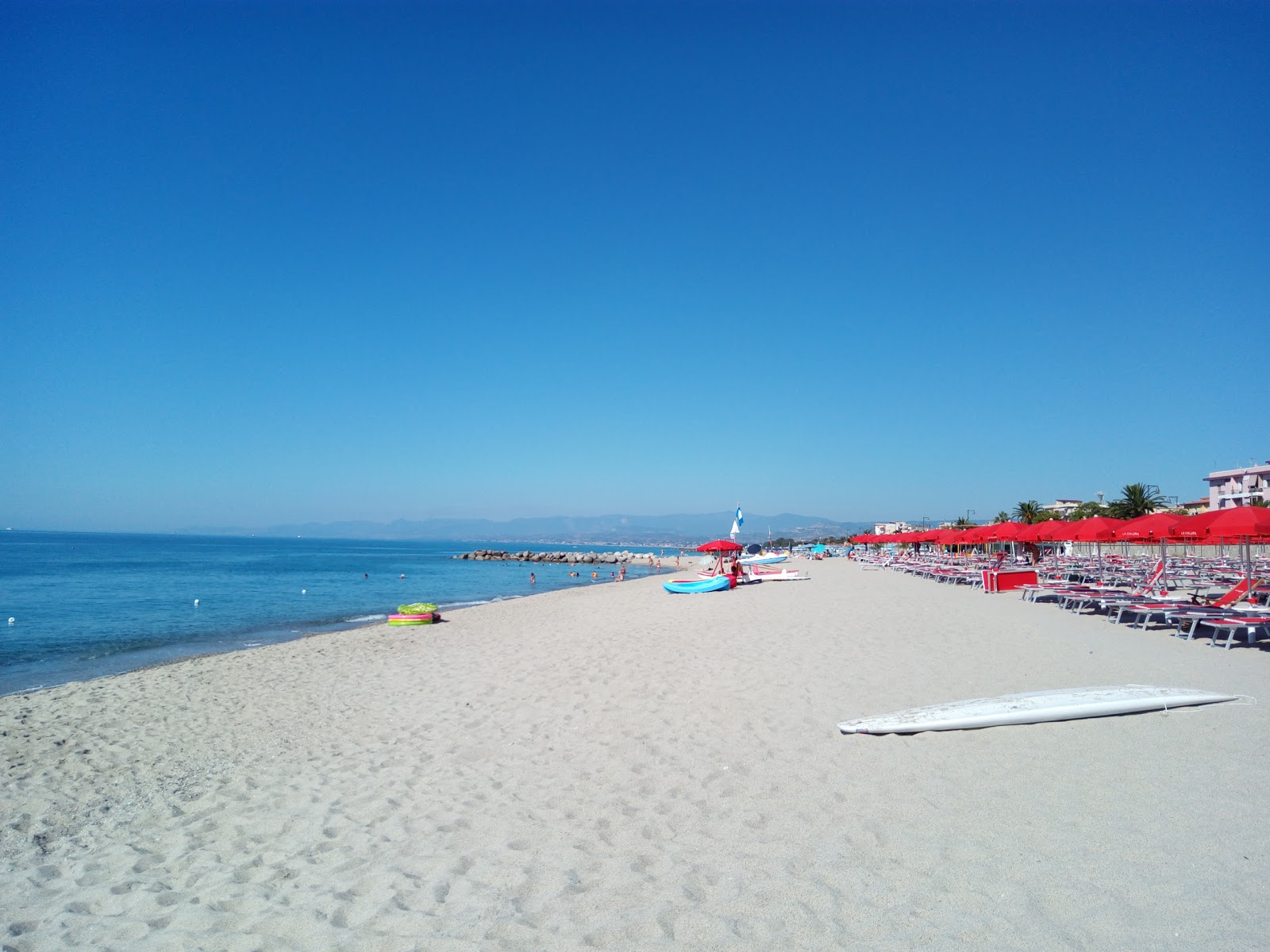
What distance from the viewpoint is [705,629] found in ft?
41.6

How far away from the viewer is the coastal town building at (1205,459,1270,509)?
47000 millimetres

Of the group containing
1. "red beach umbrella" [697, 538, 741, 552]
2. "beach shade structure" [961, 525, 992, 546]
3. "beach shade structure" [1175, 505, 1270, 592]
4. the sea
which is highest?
"beach shade structure" [1175, 505, 1270, 592]

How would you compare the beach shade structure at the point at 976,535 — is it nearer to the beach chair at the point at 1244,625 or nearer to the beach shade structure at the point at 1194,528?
the beach shade structure at the point at 1194,528

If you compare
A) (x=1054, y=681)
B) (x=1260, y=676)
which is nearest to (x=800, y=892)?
(x=1054, y=681)

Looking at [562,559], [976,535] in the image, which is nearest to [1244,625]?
[976,535]

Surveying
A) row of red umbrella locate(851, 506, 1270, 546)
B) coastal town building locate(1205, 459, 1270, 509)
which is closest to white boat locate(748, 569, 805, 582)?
row of red umbrella locate(851, 506, 1270, 546)

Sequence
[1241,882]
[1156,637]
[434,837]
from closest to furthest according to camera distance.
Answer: [1241,882] → [434,837] → [1156,637]

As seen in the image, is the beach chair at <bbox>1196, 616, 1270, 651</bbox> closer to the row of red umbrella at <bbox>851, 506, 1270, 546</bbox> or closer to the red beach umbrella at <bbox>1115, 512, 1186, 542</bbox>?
the row of red umbrella at <bbox>851, 506, 1270, 546</bbox>

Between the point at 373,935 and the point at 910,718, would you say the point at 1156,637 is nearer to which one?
the point at 910,718

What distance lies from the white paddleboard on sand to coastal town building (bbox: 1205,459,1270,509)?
50542 millimetres

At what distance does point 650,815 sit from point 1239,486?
62592 millimetres

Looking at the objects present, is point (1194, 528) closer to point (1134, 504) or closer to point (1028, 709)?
point (1028, 709)

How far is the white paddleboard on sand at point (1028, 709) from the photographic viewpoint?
5680mm

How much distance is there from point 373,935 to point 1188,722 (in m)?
6.08
